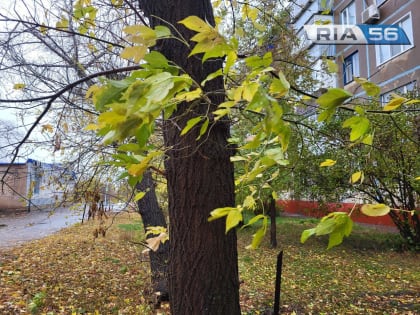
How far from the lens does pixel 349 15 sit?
1502 cm

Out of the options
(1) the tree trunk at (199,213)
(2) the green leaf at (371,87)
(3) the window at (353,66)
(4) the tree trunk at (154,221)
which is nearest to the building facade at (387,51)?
(3) the window at (353,66)

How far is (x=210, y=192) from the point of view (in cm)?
144

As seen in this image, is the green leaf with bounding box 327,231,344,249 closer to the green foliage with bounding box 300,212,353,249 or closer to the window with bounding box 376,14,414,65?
the green foliage with bounding box 300,212,353,249

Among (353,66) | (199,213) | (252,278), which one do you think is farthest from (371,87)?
(353,66)

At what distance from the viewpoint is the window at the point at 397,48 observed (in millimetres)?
11695

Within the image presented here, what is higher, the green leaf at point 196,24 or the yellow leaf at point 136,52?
the green leaf at point 196,24

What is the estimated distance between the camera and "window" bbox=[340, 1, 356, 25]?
14641mm

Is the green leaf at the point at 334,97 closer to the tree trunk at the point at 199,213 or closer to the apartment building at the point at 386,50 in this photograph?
the tree trunk at the point at 199,213

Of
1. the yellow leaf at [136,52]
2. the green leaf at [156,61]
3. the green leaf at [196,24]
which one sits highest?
the green leaf at [196,24]

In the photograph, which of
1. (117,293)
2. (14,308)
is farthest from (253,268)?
(14,308)

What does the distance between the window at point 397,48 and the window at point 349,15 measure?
232 cm

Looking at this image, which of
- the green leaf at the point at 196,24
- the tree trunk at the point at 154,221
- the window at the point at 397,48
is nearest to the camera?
the green leaf at the point at 196,24

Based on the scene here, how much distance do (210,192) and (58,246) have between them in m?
10.4

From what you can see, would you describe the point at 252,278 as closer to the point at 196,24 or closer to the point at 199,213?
the point at 199,213
